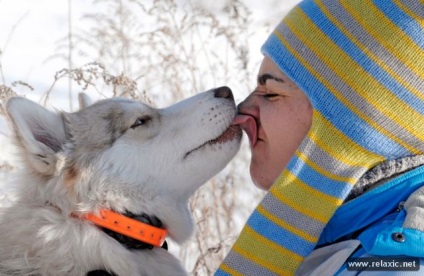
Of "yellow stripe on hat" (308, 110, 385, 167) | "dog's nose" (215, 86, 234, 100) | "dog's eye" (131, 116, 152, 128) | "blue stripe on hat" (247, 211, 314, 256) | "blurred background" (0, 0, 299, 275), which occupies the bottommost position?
"blurred background" (0, 0, 299, 275)

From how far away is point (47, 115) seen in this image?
3.02 metres

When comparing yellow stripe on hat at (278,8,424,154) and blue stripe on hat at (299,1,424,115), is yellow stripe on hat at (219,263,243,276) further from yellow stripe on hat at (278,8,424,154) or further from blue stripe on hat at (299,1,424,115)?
blue stripe on hat at (299,1,424,115)

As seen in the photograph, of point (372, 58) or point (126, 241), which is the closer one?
point (372, 58)

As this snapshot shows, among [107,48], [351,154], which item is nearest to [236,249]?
[351,154]

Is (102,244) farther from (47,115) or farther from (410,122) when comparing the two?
(410,122)

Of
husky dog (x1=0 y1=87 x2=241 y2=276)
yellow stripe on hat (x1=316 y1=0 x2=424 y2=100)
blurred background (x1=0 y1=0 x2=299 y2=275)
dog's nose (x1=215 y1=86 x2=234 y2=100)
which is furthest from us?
blurred background (x1=0 y1=0 x2=299 y2=275)

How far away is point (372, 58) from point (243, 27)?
3.01m

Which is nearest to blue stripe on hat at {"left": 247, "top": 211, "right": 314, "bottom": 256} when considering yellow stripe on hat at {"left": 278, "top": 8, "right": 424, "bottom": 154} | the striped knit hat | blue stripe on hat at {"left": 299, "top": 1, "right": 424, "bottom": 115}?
the striped knit hat

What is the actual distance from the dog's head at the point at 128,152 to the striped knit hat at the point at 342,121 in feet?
2.32

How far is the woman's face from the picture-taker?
2.49 metres

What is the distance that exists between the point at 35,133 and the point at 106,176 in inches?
14.3

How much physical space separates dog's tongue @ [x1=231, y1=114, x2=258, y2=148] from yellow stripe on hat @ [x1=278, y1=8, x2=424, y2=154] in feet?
1.63

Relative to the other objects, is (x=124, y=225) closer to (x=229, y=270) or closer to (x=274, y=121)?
(x=229, y=270)

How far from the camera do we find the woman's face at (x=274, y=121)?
2.49 m
